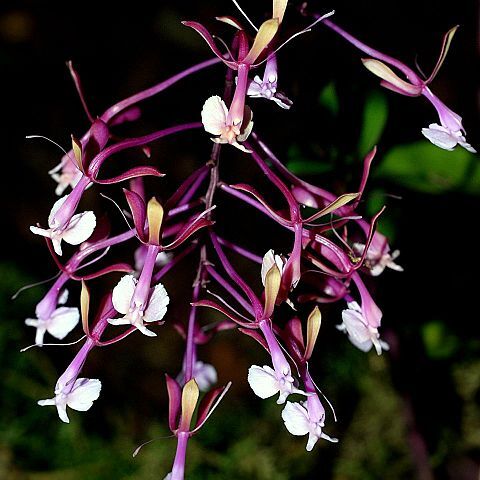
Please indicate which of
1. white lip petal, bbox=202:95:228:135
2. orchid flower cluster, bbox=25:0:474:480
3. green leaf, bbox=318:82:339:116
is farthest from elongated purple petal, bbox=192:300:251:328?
green leaf, bbox=318:82:339:116

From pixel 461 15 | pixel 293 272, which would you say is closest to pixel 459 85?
pixel 461 15

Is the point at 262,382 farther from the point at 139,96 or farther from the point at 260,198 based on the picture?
the point at 139,96

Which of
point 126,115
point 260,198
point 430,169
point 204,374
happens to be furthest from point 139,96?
point 430,169

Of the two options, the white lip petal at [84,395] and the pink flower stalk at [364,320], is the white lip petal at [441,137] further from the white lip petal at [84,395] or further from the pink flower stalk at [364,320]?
the white lip petal at [84,395]

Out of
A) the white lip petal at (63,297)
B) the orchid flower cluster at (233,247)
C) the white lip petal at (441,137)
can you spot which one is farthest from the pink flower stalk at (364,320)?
the white lip petal at (63,297)

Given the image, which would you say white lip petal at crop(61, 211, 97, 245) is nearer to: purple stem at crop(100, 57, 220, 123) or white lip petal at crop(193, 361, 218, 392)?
purple stem at crop(100, 57, 220, 123)

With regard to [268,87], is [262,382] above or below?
below
